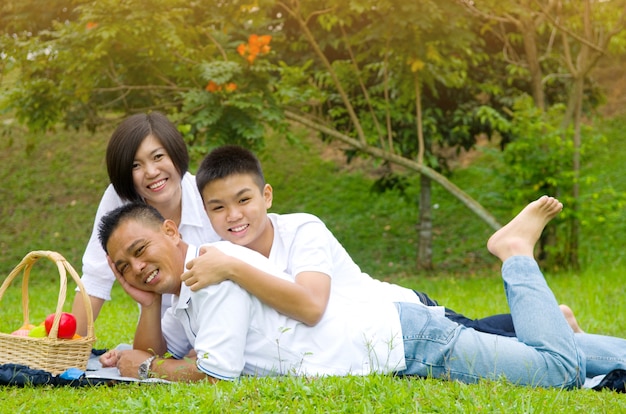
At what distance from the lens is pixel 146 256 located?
11.5 ft

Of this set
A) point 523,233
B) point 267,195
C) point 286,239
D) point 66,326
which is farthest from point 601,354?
point 66,326

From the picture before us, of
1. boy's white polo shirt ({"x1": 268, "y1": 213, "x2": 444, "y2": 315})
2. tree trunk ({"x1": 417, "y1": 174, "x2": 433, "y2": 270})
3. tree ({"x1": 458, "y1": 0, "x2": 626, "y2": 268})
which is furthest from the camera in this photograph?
tree trunk ({"x1": 417, "y1": 174, "x2": 433, "y2": 270})

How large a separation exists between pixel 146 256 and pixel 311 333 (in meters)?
0.86

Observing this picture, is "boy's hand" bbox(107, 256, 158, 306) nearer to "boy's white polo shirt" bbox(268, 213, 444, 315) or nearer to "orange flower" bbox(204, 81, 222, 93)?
"boy's white polo shirt" bbox(268, 213, 444, 315)

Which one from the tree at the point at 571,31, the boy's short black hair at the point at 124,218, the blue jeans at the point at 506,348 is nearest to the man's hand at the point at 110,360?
the boy's short black hair at the point at 124,218

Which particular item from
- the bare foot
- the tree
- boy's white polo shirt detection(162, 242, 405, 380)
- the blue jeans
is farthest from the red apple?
the tree

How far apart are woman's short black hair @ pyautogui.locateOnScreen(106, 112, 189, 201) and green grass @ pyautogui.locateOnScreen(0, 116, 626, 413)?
1.20 meters

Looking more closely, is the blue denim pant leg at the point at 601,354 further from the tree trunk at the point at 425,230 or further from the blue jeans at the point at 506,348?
the tree trunk at the point at 425,230

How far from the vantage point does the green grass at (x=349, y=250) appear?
306 cm

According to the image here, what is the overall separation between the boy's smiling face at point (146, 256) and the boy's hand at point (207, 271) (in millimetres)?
268

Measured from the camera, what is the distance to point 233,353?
3273mm

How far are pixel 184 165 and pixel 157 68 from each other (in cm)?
391

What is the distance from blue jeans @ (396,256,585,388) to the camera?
3.56 meters

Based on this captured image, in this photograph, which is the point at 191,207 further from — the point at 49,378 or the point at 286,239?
the point at 49,378
